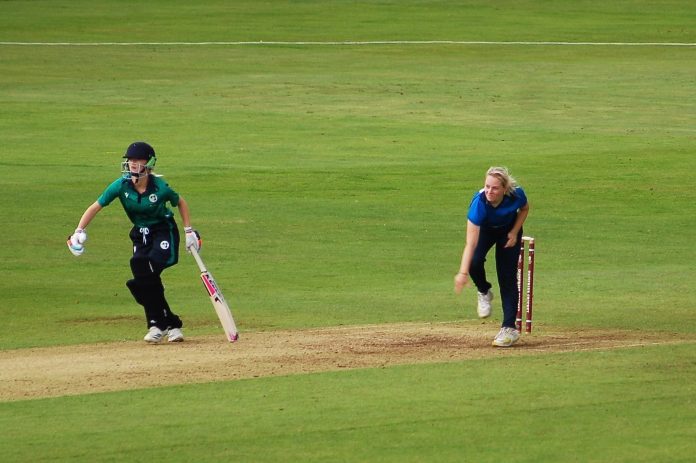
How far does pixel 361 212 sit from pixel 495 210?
425 inches

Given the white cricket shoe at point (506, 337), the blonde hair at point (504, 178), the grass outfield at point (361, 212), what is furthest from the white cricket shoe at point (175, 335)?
the blonde hair at point (504, 178)

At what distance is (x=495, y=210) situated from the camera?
1333 centimetres

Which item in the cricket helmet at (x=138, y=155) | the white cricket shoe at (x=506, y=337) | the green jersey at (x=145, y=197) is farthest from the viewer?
the green jersey at (x=145, y=197)

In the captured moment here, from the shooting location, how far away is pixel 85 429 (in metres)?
10.7

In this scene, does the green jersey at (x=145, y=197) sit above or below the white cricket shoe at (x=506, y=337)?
above

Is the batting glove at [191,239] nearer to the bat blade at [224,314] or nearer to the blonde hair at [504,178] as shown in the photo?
the bat blade at [224,314]

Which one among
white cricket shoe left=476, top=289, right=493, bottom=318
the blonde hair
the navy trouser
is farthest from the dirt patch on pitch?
the blonde hair

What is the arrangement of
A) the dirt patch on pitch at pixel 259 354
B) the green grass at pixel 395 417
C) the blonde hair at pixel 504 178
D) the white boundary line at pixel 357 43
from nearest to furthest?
1. the green grass at pixel 395 417
2. the dirt patch on pitch at pixel 259 354
3. the blonde hair at pixel 504 178
4. the white boundary line at pixel 357 43

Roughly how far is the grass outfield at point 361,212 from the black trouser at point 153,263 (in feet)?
2.56

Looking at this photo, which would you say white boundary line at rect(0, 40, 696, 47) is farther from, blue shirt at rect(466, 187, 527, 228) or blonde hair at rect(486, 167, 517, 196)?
blonde hair at rect(486, 167, 517, 196)

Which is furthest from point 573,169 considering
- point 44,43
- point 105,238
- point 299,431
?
point 44,43

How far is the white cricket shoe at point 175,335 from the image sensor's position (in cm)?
1434

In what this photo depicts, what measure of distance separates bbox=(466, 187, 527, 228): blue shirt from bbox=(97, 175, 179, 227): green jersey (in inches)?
111

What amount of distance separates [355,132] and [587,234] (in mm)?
12382
